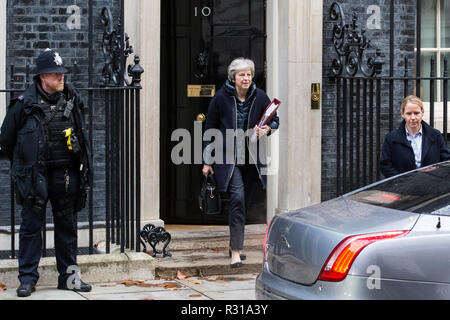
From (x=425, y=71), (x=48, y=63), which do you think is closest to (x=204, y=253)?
(x=48, y=63)

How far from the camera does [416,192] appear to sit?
5148 millimetres

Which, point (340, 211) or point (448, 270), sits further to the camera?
point (340, 211)

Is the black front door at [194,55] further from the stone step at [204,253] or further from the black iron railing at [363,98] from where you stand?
the black iron railing at [363,98]

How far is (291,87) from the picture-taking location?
30.0 feet

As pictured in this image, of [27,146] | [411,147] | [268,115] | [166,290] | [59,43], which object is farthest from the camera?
[59,43]

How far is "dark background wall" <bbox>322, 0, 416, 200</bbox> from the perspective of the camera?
9398 mm

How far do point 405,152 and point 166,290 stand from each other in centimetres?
231

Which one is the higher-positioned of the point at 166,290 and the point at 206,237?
the point at 206,237

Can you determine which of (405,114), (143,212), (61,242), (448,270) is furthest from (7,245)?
(448,270)

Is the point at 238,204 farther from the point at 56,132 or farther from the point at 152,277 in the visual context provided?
the point at 56,132

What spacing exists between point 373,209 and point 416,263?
57cm

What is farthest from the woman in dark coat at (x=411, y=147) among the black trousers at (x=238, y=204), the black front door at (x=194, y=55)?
the black front door at (x=194, y=55)

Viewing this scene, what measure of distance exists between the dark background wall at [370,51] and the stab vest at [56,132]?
3.68 meters

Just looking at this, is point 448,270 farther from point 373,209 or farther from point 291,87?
A: point 291,87
